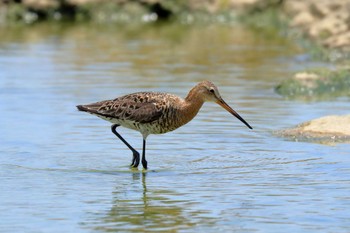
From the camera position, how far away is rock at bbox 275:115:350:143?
45.6 feet

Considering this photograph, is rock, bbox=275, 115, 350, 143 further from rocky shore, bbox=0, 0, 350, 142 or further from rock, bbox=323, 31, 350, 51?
rock, bbox=323, 31, 350, 51

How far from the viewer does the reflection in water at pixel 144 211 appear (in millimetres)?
9812

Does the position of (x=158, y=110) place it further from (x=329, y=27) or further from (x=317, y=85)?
(x=329, y=27)

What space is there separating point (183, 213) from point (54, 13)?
2366cm

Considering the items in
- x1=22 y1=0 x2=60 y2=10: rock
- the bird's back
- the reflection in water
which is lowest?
the reflection in water

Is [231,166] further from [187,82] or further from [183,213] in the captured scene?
[187,82]

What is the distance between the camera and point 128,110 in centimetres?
1266

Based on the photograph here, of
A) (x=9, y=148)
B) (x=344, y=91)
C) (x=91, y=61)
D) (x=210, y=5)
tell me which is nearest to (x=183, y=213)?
(x=9, y=148)

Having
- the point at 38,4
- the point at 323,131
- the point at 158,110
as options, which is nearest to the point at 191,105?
the point at 158,110

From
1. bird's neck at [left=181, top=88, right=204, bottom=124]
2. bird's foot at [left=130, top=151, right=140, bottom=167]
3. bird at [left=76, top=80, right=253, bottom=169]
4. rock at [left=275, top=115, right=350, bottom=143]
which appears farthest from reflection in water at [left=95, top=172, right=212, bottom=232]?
rock at [left=275, top=115, right=350, bottom=143]

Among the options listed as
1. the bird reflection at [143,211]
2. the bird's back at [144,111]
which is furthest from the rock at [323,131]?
the bird reflection at [143,211]

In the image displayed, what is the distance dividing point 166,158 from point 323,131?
2323 millimetres

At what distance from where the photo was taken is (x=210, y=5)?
32.8 meters

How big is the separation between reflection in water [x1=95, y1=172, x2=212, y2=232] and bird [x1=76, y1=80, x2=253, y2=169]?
3.46 ft
